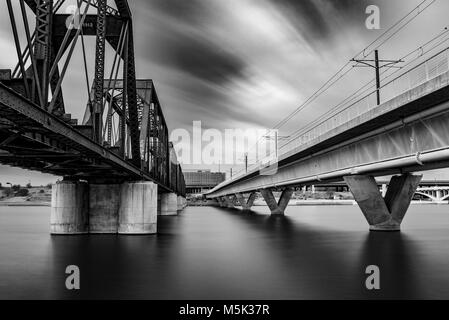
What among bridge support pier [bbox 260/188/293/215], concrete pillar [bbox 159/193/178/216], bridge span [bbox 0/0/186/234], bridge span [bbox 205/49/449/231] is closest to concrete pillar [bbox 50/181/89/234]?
bridge span [bbox 0/0/186/234]

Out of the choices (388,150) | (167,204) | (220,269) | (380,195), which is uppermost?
(388,150)

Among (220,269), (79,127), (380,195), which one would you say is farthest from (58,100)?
(380,195)

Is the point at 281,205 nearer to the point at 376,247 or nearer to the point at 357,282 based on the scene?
the point at 376,247

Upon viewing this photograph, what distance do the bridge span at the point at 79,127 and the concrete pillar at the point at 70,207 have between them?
0.28ft

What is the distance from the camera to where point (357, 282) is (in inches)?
699

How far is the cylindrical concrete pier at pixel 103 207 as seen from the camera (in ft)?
124

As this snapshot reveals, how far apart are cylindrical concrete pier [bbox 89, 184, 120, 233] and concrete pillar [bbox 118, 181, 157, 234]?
2.90 feet

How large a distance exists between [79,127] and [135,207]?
1747 cm

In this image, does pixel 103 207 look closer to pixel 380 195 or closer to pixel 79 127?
pixel 79 127

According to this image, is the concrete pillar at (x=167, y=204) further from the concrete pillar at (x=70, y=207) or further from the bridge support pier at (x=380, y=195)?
the bridge support pier at (x=380, y=195)

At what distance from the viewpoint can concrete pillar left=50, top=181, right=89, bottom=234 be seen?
119 ft

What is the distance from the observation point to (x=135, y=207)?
122ft

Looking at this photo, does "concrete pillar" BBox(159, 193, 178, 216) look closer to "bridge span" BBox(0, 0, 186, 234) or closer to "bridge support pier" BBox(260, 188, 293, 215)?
"bridge support pier" BBox(260, 188, 293, 215)
